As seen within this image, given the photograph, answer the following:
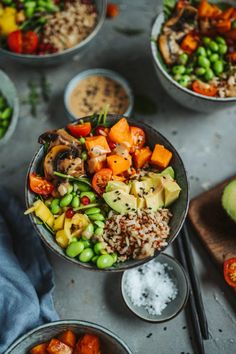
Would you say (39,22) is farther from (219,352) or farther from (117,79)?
(219,352)

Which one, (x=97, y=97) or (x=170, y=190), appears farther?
(x=97, y=97)

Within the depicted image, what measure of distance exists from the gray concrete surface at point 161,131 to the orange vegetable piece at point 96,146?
686 mm

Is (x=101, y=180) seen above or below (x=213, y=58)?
below

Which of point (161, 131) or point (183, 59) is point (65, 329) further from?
point (183, 59)

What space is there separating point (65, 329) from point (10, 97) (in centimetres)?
141

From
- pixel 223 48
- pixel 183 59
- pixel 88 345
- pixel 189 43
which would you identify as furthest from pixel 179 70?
pixel 88 345

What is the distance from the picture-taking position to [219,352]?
2477 mm

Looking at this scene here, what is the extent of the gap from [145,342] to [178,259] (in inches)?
17.9

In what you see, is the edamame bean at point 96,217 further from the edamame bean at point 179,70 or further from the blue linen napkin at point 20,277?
the edamame bean at point 179,70

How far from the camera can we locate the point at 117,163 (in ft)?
7.68

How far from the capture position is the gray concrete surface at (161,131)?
8.32 feet

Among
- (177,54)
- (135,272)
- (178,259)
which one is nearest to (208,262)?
(178,259)

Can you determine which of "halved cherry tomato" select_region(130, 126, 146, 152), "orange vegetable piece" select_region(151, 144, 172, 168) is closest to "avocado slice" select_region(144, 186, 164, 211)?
"orange vegetable piece" select_region(151, 144, 172, 168)

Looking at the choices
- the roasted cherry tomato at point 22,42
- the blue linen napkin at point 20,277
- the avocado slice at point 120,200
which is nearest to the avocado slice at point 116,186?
the avocado slice at point 120,200
